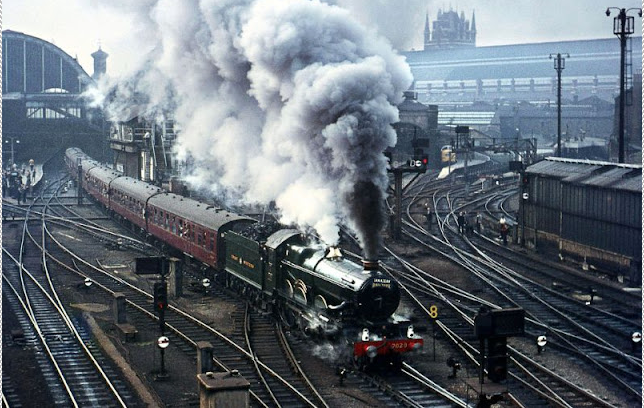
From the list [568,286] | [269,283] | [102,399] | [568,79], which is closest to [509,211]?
[568,286]

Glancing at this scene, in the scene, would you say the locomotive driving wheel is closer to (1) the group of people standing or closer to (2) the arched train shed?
(2) the arched train shed

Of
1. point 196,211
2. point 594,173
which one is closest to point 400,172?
point 594,173

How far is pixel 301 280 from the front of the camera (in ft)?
73.5

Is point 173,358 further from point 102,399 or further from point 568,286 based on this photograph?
point 568,286

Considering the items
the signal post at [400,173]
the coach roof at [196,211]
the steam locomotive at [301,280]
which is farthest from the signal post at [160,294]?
the signal post at [400,173]

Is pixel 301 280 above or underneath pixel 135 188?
underneath

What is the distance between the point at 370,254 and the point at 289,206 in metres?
6.69

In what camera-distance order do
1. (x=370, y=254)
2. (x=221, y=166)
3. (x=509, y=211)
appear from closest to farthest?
(x=370, y=254), (x=221, y=166), (x=509, y=211)

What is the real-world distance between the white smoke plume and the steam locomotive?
816 millimetres

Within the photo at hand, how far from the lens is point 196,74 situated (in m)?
31.3

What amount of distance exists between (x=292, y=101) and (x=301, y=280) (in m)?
4.31

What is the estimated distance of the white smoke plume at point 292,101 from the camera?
21016 millimetres

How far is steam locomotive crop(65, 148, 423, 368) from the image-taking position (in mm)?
19891

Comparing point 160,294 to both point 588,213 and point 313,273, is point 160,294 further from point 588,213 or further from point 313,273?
point 588,213
